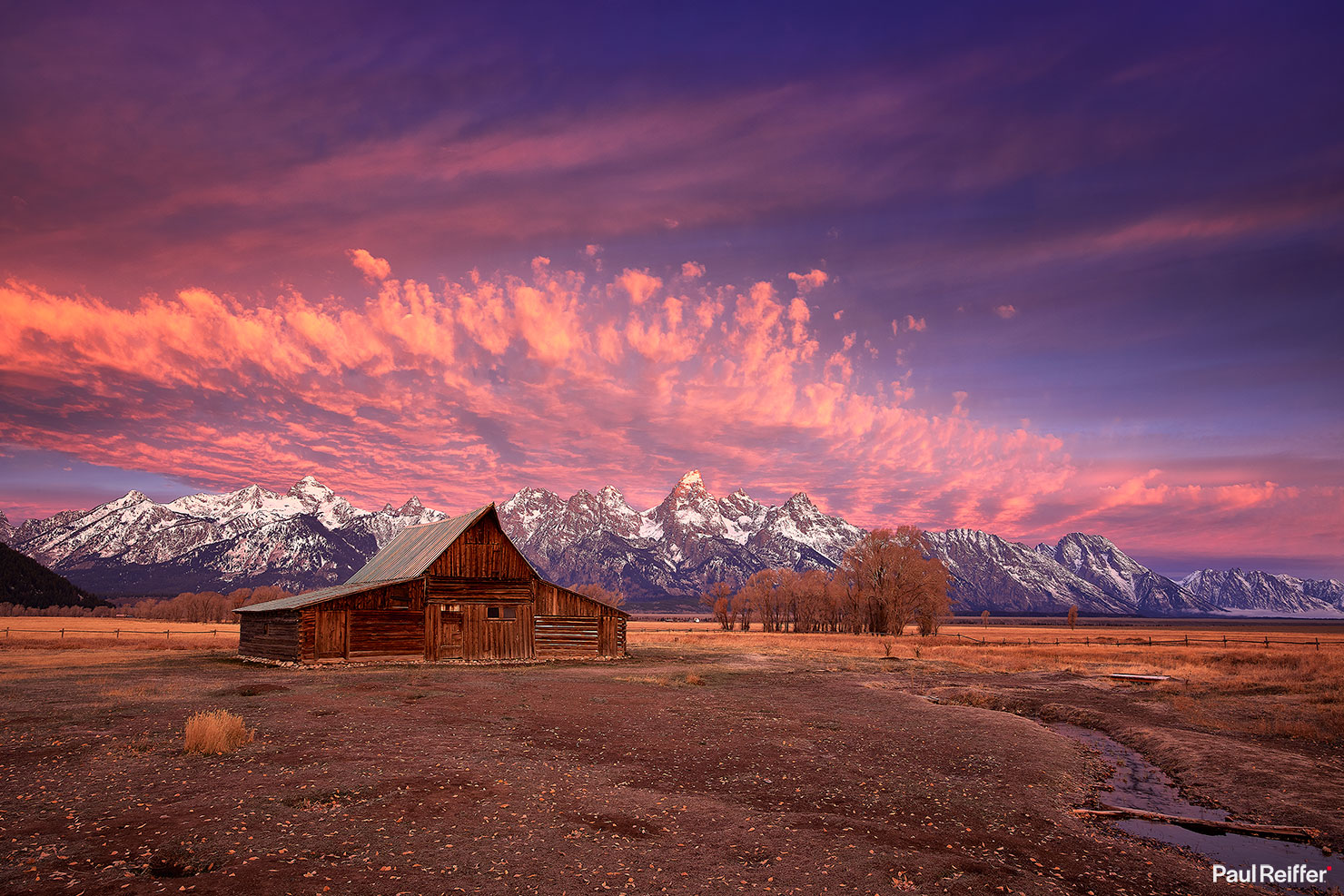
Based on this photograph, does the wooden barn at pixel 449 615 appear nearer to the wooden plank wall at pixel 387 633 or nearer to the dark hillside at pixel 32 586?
the wooden plank wall at pixel 387 633

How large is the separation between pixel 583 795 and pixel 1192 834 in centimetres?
1248

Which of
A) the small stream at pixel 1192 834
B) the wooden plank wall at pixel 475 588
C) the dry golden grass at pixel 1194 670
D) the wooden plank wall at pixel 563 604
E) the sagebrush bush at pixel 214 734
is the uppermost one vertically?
the wooden plank wall at pixel 475 588

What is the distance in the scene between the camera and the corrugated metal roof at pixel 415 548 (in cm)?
4681

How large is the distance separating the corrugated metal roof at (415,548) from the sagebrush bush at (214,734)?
88.6 feet

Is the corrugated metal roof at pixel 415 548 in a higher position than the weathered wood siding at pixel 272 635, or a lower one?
higher

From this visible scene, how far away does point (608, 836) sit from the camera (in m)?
12.2

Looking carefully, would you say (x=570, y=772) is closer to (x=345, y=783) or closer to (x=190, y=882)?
(x=345, y=783)

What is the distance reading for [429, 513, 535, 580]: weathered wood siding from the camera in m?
46.2

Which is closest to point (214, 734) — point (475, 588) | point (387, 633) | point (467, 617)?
point (387, 633)

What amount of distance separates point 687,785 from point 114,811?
36.7ft

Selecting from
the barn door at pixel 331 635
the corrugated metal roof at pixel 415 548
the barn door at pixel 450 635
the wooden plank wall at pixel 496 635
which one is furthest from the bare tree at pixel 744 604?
the barn door at pixel 331 635

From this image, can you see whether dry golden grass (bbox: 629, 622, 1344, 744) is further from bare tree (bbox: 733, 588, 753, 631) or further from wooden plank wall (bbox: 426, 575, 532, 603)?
bare tree (bbox: 733, 588, 753, 631)

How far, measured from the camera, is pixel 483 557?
47438 mm

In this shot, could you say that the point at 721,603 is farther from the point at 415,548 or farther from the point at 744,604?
the point at 415,548
